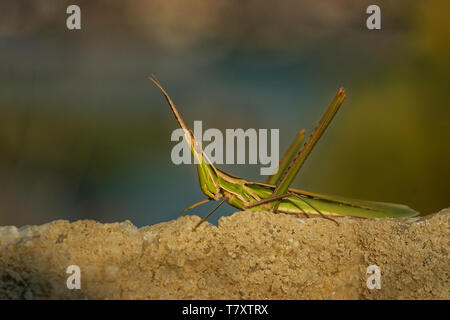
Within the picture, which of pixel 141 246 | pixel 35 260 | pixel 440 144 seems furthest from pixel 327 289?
pixel 440 144

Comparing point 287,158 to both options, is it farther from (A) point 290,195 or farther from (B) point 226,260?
(B) point 226,260

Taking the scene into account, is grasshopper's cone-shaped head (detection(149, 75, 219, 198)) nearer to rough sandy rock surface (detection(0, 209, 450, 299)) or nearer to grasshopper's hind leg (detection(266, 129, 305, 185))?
rough sandy rock surface (detection(0, 209, 450, 299))

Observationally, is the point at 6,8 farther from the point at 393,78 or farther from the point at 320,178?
the point at 393,78

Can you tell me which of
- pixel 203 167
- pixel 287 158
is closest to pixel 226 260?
pixel 203 167

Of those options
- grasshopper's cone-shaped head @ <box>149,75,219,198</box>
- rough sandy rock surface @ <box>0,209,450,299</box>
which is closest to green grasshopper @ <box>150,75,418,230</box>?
grasshopper's cone-shaped head @ <box>149,75,219,198</box>

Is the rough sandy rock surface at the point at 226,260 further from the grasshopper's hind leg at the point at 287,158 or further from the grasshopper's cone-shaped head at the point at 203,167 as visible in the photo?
the grasshopper's hind leg at the point at 287,158

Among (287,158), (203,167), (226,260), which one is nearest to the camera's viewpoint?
(226,260)

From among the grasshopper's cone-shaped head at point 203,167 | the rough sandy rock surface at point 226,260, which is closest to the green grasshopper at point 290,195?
the grasshopper's cone-shaped head at point 203,167
